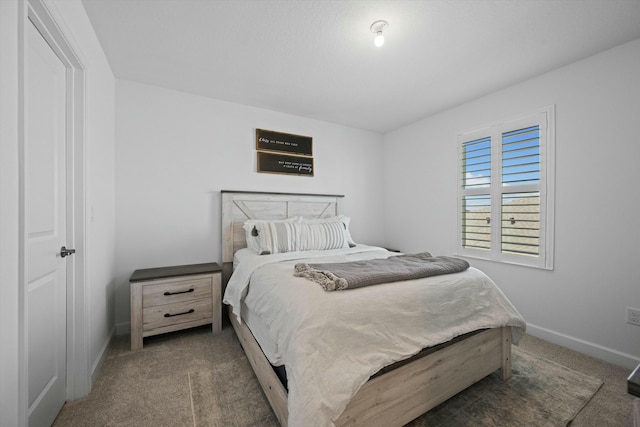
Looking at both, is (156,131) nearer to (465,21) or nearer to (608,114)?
(465,21)

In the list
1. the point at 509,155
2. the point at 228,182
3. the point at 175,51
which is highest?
the point at 175,51

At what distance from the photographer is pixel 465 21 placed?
1.71 metres

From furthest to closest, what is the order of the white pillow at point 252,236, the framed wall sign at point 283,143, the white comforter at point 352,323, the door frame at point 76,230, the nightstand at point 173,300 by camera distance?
1. the framed wall sign at point 283,143
2. the white pillow at point 252,236
3. the nightstand at point 173,300
4. the door frame at point 76,230
5. the white comforter at point 352,323

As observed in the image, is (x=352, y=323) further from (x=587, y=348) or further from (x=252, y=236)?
(x=587, y=348)

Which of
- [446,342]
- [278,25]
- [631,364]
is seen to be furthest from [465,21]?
[631,364]

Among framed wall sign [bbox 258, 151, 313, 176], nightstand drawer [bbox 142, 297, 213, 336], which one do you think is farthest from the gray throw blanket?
framed wall sign [bbox 258, 151, 313, 176]

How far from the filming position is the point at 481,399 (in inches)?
60.9

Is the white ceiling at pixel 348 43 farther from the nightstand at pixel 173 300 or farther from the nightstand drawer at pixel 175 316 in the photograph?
the nightstand drawer at pixel 175 316

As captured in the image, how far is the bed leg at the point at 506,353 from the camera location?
1.73 metres

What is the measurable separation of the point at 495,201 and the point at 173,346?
3.44m

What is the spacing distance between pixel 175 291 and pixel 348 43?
2533 mm

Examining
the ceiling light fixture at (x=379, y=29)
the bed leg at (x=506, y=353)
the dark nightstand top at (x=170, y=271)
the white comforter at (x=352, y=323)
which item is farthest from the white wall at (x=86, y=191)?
the bed leg at (x=506, y=353)

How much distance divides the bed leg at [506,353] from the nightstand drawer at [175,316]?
2396 mm

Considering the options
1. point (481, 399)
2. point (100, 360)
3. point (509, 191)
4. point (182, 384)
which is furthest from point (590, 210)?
point (100, 360)
